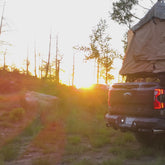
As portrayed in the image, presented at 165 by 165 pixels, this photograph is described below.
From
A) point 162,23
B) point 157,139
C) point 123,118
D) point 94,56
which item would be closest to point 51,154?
point 123,118

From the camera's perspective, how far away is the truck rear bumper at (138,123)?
5.18 metres

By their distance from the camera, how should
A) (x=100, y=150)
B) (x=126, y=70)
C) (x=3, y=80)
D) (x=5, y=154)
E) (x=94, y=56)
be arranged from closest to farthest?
(x=5, y=154)
(x=100, y=150)
(x=126, y=70)
(x=3, y=80)
(x=94, y=56)

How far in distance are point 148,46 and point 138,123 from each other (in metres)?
2.27

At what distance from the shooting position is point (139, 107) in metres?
5.59

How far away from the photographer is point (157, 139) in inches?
263

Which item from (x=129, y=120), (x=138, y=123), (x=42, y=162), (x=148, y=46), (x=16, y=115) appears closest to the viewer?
(x=42, y=162)

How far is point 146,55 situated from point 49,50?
3552 centimetres

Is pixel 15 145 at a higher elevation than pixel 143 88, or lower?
lower

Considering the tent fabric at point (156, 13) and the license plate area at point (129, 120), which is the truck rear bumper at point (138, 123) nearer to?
the license plate area at point (129, 120)

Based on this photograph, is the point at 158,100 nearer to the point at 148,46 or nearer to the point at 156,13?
the point at 148,46

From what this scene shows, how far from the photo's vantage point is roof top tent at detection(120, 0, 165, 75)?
6367 mm

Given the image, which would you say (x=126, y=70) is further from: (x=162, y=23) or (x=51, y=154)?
(x=51, y=154)

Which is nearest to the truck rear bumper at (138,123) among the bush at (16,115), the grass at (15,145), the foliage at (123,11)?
the grass at (15,145)

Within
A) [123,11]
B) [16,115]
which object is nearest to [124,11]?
[123,11]
